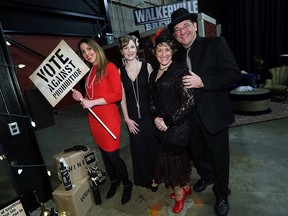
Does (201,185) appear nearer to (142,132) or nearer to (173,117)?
(142,132)

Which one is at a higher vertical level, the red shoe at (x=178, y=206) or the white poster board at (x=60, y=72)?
the white poster board at (x=60, y=72)

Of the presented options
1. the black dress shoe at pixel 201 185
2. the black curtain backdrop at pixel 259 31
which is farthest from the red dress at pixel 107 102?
the black curtain backdrop at pixel 259 31

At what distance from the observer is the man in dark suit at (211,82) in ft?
5.09

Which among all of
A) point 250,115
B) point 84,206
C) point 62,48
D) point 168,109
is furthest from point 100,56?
point 250,115

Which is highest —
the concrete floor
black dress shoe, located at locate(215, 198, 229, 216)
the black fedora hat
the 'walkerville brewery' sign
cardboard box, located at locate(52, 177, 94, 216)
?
the 'walkerville brewery' sign

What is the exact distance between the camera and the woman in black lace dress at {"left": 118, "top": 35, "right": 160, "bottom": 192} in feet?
6.31

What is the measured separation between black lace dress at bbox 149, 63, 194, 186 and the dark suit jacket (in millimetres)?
131

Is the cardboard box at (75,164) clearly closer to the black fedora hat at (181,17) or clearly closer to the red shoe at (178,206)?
the red shoe at (178,206)

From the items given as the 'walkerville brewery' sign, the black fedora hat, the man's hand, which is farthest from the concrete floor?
the 'walkerville brewery' sign

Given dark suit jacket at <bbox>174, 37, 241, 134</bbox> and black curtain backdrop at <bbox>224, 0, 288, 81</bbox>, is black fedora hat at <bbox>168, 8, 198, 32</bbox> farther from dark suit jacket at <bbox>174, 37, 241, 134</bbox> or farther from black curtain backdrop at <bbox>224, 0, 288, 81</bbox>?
black curtain backdrop at <bbox>224, 0, 288, 81</bbox>

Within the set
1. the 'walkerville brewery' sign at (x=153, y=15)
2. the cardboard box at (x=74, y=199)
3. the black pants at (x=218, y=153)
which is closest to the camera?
the black pants at (x=218, y=153)

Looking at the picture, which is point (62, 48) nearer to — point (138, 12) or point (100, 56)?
point (100, 56)

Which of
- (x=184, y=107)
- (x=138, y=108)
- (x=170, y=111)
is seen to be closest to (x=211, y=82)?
(x=184, y=107)

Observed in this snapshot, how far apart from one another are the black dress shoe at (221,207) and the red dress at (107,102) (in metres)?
1.05
